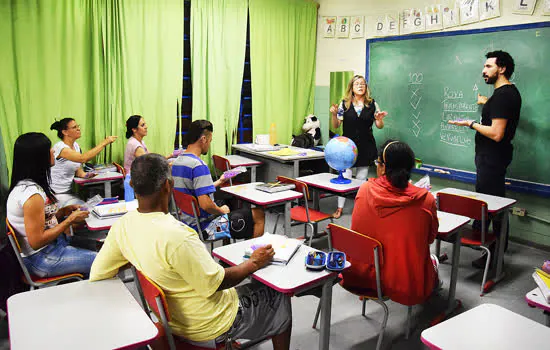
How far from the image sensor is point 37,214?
227 cm

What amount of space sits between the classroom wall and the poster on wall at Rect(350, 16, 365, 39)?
5 cm

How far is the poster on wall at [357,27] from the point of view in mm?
5574

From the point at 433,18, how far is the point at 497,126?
180 cm

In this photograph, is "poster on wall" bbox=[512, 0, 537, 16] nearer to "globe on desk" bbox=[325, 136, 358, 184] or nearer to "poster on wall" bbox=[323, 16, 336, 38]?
"globe on desk" bbox=[325, 136, 358, 184]

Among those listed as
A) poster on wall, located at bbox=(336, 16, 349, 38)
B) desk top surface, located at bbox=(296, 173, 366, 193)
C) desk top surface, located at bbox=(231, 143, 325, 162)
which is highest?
poster on wall, located at bbox=(336, 16, 349, 38)

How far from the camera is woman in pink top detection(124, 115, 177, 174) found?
4230 millimetres

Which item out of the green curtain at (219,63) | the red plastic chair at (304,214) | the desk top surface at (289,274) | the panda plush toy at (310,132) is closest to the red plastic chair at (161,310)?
the desk top surface at (289,274)

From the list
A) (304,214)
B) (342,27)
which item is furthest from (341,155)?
(342,27)

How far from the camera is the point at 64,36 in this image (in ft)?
14.3

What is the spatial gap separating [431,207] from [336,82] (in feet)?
13.4

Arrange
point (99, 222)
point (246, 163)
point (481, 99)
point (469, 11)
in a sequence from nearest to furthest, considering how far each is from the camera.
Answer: point (99, 222), point (481, 99), point (469, 11), point (246, 163)

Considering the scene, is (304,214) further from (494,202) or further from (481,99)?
(481,99)

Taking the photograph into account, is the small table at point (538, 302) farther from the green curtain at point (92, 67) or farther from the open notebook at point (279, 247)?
the green curtain at point (92, 67)

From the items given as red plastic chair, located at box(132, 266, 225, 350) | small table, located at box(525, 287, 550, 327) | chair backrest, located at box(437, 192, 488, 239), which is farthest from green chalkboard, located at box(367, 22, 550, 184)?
red plastic chair, located at box(132, 266, 225, 350)
